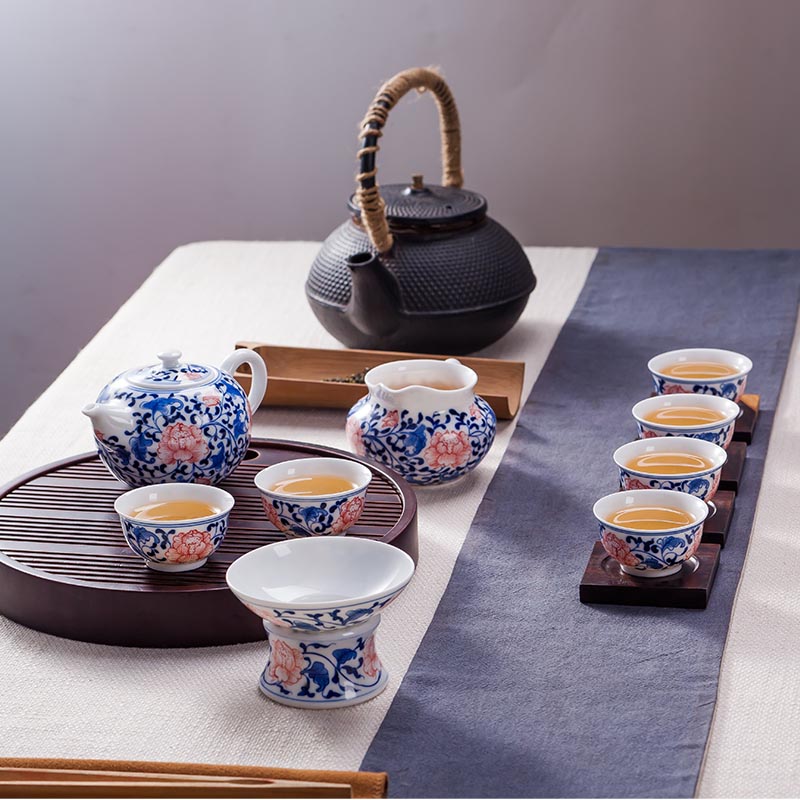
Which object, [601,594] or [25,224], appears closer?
[601,594]

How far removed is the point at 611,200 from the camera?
2682 mm

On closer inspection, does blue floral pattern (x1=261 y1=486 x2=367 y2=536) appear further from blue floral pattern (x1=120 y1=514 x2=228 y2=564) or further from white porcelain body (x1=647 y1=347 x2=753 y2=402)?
white porcelain body (x1=647 y1=347 x2=753 y2=402)

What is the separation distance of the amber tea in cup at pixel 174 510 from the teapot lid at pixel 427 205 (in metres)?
0.67

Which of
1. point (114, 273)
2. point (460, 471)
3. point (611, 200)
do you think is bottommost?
point (114, 273)

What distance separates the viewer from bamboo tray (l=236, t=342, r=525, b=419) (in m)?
1.54

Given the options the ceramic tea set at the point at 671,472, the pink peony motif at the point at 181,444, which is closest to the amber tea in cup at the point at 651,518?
the ceramic tea set at the point at 671,472

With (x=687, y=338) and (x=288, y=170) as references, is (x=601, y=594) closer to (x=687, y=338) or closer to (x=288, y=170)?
(x=687, y=338)

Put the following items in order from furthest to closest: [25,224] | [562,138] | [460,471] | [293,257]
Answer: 1. [25,224]
2. [562,138]
3. [293,257]
4. [460,471]

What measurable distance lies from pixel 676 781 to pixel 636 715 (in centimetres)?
8

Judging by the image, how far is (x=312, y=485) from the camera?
1145mm

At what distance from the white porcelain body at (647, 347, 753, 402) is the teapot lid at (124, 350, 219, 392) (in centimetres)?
49

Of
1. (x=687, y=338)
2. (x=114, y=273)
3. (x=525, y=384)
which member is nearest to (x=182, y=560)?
(x=525, y=384)

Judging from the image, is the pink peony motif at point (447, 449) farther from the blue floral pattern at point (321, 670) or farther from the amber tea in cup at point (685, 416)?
the blue floral pattern at point (321, 670)

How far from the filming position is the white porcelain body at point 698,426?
1.26 meters
